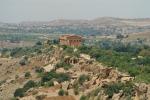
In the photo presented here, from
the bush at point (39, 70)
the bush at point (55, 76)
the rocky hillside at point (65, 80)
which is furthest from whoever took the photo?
the bush at point (39, 70)

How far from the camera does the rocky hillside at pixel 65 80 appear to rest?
166ft

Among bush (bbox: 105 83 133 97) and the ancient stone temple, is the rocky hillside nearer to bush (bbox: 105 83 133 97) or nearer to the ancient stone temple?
bush (bbox: 105 83 133 97)

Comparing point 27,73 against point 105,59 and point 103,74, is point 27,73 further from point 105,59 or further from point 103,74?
point 103,74

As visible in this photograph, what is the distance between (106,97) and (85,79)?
979 centimetres

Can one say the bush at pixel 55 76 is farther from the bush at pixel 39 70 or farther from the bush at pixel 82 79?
the bush at pixel 39 70

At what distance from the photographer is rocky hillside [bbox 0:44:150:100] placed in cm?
5049

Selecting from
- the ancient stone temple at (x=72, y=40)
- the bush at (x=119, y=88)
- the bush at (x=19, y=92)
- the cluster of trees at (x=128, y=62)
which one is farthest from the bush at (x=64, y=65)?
the ancient stone temple at (x=72, y=40)

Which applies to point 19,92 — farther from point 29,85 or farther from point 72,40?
point 72,40

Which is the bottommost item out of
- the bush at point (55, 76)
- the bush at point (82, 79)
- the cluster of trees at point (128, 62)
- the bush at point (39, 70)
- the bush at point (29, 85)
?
the bush at point (29, 85)

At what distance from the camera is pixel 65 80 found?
63.3 metres

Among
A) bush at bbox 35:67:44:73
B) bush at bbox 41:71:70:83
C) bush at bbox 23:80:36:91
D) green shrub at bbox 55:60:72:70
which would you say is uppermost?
green shrub at bbox 55:60:72:70

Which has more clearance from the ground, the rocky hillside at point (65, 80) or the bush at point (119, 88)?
the bush at point (119, 88)

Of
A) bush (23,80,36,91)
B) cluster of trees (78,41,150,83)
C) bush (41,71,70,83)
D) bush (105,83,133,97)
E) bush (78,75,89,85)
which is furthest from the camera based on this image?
bush (23,80,36,91)

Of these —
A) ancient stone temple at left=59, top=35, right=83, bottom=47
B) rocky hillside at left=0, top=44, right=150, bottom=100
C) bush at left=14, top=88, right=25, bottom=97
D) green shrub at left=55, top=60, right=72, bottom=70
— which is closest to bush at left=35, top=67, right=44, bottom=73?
rocky hillside at left=0, top=44, right=150, bottom=100
